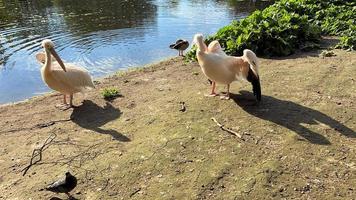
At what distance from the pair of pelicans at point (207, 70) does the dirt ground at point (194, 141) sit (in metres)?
0.41

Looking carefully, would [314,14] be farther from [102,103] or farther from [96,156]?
[96,156]

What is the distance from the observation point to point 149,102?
8625mm

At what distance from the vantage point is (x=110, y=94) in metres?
9.05

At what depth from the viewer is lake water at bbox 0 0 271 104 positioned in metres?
12.4

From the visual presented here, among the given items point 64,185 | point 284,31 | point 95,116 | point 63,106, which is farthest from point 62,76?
point 284,31

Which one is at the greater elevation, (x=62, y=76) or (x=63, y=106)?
(x=62, y=76)

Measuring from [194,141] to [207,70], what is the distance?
2003 millimetres

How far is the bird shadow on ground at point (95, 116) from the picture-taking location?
24.3 feet

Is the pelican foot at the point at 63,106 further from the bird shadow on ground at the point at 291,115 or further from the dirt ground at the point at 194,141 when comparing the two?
the bird shadow on ground at the point at 291,115

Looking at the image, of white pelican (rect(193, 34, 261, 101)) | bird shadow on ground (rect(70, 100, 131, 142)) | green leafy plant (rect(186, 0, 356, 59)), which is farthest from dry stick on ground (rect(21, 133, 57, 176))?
green leafy plant (rect(186, 0, 356, 59))

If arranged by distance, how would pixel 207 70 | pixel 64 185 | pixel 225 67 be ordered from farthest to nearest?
1. pixel 207 70
2. pixel 225 67
3. pixel 64 185

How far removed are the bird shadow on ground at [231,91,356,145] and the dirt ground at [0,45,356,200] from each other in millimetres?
17

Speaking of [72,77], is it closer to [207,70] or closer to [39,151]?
[39,151]

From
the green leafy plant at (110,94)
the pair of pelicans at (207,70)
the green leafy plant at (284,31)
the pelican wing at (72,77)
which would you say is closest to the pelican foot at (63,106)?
the pair of pelicans at (207,70)
